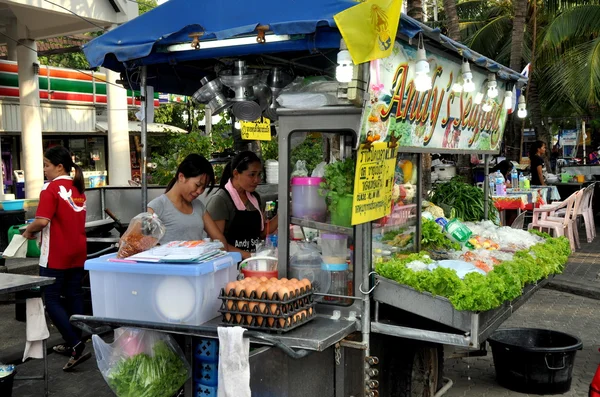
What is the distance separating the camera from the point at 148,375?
11.8ft

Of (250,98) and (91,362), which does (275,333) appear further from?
(91,362)

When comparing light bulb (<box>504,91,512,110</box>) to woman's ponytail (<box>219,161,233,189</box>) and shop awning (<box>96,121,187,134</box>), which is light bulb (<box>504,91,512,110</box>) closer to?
woman's ponytail (<box>219,161,233,189</box>)

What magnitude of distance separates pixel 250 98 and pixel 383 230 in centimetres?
175

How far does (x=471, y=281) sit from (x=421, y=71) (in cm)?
122

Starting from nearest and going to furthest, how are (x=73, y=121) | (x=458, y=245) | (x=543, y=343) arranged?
(x=458, y=245), (x=543, y=343), (x=73, y=121)

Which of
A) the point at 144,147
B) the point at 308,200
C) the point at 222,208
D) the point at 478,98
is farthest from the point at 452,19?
the point at 308,200

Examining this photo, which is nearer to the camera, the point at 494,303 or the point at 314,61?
the point at 494,303

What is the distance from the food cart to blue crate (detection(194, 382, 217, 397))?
0.05 meters

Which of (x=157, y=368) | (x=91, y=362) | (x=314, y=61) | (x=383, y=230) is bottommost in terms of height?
(x=91, y=362)

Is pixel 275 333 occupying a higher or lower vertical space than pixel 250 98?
lower

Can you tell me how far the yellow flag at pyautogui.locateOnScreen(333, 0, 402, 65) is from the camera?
10.1ft

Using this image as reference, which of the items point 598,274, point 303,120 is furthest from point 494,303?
point 598,274

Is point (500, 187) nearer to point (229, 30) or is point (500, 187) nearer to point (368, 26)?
point (229, 30)

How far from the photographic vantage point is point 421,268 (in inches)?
152
